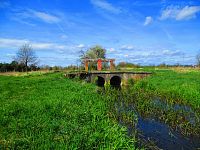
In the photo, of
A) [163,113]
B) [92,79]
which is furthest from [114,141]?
[92,79]

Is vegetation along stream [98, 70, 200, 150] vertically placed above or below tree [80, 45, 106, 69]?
below

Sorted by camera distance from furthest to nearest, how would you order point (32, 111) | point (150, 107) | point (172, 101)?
point (172, 101)
point (150, 107)
point (32, 111)

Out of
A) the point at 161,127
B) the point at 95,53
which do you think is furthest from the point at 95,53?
the point at 161,127

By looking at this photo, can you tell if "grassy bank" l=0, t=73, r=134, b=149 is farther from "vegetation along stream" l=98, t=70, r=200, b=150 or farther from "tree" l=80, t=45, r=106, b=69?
"tree" l=80, t=45, r=106, b=69

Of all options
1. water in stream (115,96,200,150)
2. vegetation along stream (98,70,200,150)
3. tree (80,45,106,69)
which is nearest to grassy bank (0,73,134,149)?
water in stream (115,96,200,150)

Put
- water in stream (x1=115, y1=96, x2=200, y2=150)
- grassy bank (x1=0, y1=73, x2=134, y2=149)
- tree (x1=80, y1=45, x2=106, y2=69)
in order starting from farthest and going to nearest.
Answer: tree (x1=80, y1=45, x2=106, y2=69) < water in stream (x1=115, y1=96, x2=200, y2=150) < grassy bank (x1=0, y1=73, x2=134, y2=149)

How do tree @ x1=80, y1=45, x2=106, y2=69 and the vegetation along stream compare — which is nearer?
the vegetation along stream

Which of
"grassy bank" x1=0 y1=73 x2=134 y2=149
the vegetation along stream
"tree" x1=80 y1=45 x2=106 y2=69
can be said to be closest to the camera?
"grassy bank" x1=0 y1=73 x2=134 y2=149

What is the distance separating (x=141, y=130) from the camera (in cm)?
1334

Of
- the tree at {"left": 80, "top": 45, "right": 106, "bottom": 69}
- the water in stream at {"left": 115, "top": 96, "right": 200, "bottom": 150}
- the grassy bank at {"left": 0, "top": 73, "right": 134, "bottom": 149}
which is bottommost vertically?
the water in stream at {"left": 115, "top": 96, "right": 200, "bottom": 150}

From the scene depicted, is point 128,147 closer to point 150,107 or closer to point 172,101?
point 150,107

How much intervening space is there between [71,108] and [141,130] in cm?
408

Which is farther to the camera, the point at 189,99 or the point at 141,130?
the point at 189,99

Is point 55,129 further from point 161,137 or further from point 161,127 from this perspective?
point 161,127
